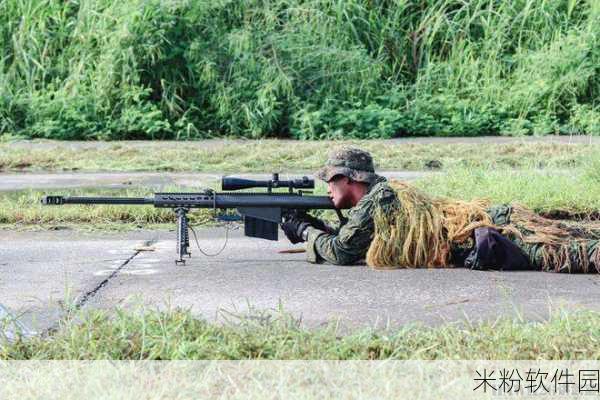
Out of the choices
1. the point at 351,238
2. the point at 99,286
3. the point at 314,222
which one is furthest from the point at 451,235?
the point at 99,286

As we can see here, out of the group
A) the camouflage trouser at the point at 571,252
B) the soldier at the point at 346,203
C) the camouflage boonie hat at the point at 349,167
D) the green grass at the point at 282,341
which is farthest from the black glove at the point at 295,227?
the green grass at the point at 282,341

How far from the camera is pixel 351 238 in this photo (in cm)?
643

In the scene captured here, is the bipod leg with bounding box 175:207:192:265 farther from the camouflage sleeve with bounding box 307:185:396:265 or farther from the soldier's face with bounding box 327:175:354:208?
the soldier's face with bounding box 327:175:354:208

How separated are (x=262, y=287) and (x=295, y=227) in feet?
2.52

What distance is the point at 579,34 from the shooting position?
43.1ft

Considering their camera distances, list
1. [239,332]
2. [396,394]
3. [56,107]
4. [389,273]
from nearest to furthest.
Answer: [396,394], [239,332], [389,273], [56,107]

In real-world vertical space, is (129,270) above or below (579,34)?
below

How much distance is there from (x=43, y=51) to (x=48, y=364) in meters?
9.82

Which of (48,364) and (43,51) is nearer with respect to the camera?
(48,364)

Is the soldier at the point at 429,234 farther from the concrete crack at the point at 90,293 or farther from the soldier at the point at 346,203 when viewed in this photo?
the concrete crack at the point at 90,293

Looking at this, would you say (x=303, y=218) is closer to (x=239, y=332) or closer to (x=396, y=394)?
(x=239, y=332)

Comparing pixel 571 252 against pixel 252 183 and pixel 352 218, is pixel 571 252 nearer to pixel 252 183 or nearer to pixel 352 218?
pixel 352 218

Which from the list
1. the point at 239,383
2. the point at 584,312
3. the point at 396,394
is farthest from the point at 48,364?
the point at 584,312

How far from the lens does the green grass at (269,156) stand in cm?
1048
